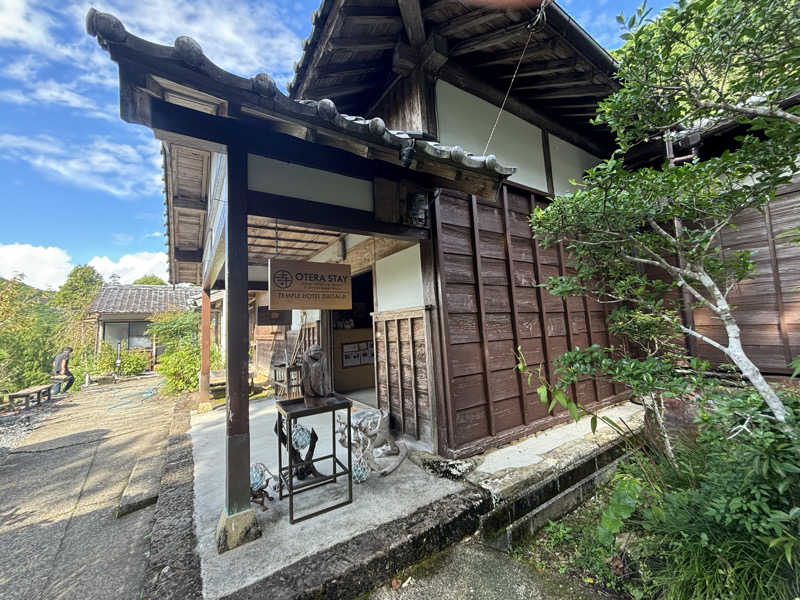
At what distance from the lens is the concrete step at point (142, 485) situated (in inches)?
124

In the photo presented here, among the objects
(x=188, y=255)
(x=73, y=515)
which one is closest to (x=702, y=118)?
(x=73, y=515)

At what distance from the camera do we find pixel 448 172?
107 inches

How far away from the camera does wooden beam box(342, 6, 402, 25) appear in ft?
10.5

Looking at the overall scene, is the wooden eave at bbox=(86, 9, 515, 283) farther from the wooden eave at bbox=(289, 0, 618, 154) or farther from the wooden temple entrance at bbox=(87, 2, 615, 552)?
the wooden eave at bbox=(289, 0, 618, 154)

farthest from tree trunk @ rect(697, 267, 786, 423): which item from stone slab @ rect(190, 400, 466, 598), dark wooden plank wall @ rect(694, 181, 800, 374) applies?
dark wooden plank wall @ rect(694, 181, 800, 374)

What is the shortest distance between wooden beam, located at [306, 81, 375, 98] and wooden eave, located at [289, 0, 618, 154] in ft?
0.05

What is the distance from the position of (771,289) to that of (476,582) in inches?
215

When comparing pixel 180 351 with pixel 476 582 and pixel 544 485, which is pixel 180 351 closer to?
pixel 476 582

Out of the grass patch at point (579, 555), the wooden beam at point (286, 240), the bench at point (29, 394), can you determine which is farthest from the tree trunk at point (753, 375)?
the bench at point (29, 394)

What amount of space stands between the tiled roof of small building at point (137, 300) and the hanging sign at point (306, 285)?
46.0 feet

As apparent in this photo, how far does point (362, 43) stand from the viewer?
363 cm

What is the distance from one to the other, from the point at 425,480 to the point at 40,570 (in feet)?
10.3

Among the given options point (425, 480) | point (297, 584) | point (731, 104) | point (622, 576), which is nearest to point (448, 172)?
point (731, 104)

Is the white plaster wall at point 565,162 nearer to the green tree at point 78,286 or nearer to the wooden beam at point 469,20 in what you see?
the wooden beam at point 469,20
